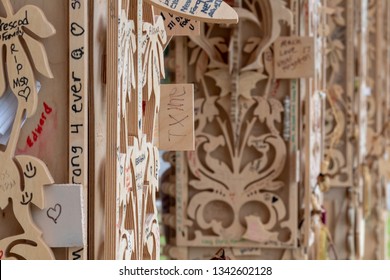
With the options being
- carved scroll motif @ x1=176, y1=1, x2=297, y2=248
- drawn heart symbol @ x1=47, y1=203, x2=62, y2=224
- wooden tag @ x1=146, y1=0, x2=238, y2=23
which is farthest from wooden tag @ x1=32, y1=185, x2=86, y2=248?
carved scroll motif @ x1=176, y1=1, x2=297, y2=248

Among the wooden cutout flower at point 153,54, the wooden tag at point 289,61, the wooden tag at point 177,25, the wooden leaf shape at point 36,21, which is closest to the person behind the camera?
the wooden leaf shape at point 36,21

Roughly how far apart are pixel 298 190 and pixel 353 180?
142cm

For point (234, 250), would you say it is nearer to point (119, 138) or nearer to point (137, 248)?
point (137, 248)

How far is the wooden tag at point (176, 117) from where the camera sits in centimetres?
156

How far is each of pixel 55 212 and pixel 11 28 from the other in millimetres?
227

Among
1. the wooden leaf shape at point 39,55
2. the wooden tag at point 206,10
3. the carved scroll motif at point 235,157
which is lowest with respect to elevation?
the carved scroll motif at point 235,157

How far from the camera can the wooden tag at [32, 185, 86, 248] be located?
1085 millimetres

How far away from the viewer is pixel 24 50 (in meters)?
1.09

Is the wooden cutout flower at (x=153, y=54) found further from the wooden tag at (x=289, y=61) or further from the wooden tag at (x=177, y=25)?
the wooden tag at (x=289, y=61)

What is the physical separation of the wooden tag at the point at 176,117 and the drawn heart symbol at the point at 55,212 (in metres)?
0.48

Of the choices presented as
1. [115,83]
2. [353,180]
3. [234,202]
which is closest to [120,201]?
[115,83]

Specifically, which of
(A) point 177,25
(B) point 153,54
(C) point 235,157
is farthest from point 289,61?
(B) point 153,54

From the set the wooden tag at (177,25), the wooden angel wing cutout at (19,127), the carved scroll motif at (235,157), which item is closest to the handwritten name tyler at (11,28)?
the wooden angel wing cutout at (19,127)

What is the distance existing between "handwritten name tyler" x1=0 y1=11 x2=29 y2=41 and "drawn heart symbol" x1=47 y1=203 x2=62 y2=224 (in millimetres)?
210
